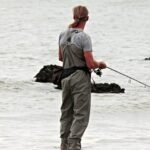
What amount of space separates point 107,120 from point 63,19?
91.8ft

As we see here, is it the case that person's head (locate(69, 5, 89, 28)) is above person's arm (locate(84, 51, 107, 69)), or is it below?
above

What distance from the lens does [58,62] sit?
2477 cm

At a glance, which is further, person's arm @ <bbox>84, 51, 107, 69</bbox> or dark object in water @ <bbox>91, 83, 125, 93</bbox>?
dark object in water @ <bbox>91, 83, 125, 93</bbox>

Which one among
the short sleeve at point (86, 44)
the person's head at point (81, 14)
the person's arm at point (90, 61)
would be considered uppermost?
the person's head at point (81, 14)

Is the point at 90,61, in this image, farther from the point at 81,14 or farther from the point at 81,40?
the point at 81,14

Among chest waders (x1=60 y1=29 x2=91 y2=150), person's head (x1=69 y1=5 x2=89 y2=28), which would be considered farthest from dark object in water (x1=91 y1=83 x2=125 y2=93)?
person's head (x1=69 y1=5 x2=89 y2=28)

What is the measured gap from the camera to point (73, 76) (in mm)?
7469

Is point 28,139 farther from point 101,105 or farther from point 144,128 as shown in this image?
point 101,105

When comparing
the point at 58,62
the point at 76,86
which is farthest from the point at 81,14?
the point at 58,62

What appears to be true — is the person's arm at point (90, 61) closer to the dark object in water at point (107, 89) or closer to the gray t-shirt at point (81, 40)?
the gray t-shirt at point (81, 40)

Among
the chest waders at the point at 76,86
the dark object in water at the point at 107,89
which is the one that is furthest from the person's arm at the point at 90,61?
the dark object in water at the point at 107,89

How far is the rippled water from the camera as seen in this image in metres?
9.76

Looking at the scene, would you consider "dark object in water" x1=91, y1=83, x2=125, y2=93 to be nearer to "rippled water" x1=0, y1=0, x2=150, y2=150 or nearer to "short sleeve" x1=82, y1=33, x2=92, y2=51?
"rippled water" x1=0, y1=0, x2=150, y2=150

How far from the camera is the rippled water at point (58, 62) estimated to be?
9.76 m
